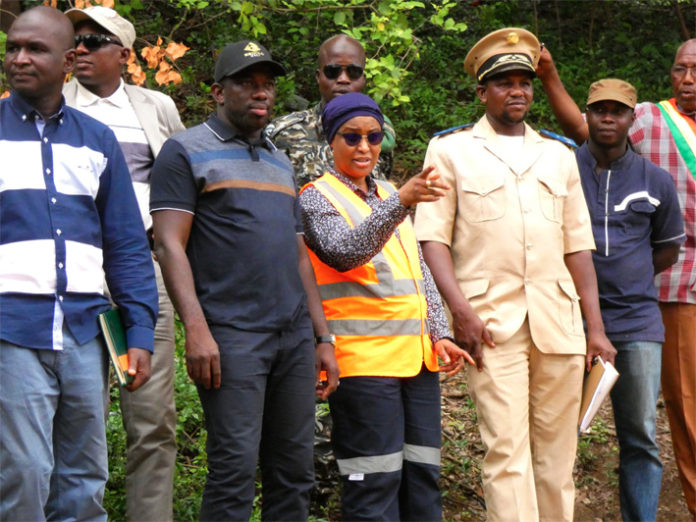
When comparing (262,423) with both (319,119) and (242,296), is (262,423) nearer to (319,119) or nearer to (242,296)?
(242,296)

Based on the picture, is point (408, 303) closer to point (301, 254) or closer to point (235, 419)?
point (301, 254)

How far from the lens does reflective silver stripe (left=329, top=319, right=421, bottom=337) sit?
4695 mm

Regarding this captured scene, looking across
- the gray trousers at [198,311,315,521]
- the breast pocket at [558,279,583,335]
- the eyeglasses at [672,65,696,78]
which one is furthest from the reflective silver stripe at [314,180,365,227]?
the eyeglasses at [672,65,696,78]

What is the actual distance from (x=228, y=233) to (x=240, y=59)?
0.80m

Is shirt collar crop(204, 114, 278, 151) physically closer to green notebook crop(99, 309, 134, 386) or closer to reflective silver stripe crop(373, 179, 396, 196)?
reflective silver stripe crop(373, 179, 396, 196)

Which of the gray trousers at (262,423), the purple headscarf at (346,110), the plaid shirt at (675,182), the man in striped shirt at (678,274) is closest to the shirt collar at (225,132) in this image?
the purple headscarf at (346,110)

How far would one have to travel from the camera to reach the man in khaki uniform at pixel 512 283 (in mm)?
4961

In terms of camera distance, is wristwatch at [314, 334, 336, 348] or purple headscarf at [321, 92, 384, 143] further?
purple headscarf at [321, 92, 384, 143]

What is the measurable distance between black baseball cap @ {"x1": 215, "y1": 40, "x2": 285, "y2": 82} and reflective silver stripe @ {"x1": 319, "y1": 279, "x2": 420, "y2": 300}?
101cm

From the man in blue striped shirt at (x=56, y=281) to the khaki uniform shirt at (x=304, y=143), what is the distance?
1503mm

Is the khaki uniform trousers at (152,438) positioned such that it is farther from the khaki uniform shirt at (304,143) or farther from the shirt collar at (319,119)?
the shirt collar at (319,119)

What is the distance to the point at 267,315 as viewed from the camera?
4.41 metres

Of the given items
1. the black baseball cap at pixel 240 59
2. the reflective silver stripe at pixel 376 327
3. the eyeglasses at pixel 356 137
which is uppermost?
the black baseball cap at pixel 240 59

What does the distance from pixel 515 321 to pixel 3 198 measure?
7.97 ft
